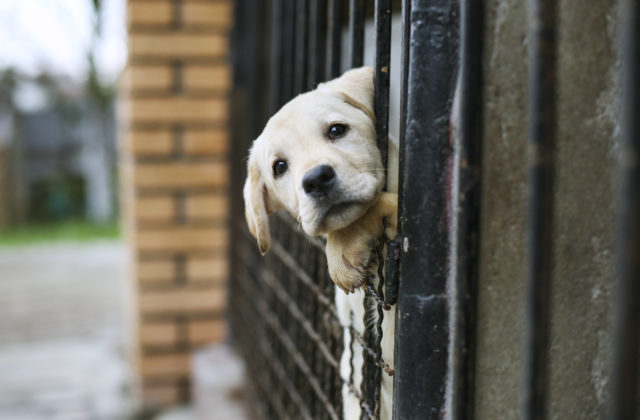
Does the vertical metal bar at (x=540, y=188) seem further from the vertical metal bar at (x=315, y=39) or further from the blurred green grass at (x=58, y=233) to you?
the blurred green grass at (x=58, y=233)

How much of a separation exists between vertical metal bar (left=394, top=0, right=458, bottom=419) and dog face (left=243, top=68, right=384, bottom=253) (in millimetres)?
150

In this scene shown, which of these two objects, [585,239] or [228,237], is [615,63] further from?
[228,237]

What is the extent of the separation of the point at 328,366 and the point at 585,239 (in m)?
1.00

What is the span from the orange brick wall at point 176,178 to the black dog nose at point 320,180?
282 centimetres

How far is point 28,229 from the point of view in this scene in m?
16.2

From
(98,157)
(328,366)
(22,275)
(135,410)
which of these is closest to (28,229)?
(98,157)

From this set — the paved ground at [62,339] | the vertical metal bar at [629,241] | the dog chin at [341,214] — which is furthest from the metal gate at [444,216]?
the paved ground at [62,339]

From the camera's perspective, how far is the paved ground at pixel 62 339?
466 centimetres

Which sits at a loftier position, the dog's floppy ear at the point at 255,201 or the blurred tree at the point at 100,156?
the dog's floppy ear at the point at 255,201

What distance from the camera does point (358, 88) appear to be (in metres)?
1.48

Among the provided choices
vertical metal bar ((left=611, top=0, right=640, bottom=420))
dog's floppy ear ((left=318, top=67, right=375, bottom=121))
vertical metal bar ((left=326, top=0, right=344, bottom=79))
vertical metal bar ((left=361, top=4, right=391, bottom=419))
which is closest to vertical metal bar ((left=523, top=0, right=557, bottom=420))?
vertical metal bar ((left=611, top=0, right=640, bottom=420))

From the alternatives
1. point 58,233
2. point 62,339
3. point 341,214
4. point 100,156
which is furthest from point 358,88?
point 100,156

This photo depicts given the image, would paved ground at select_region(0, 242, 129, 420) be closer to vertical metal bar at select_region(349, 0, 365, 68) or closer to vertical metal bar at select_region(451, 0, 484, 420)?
vertical metal bar at select_region(349, 0, 365, 68)

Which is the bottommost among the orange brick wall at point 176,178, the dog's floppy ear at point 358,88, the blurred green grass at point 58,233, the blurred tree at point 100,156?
the blurred green grass at point 58,233
